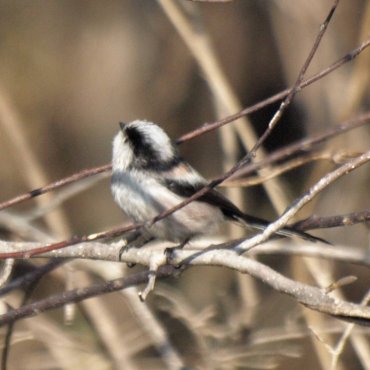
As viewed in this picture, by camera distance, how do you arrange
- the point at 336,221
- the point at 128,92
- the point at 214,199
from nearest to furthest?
the point at 336,221, the point at 214,199, the point at 128,92

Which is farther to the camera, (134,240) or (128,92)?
(128,92)

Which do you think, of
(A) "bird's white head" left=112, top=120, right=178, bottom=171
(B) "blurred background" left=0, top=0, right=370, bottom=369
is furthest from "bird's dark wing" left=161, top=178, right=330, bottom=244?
(B) "blurred background" left=0, top=0, right=370, bottom=369

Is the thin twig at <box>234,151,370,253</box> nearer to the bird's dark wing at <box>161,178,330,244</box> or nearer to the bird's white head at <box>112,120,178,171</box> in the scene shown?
the bird's dark wing at <box>161,178,330,244</box>

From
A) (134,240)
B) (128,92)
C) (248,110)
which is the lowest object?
(248,110)

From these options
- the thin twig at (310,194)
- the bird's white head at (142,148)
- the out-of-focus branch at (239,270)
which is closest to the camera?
the out-of-focus branch at (239,270)

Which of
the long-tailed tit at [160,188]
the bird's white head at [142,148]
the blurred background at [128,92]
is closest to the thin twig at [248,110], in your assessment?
the long-tailed tit at [160,188]

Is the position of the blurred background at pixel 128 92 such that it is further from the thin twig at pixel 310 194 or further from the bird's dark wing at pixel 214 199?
the thin twig at pixel 310 194

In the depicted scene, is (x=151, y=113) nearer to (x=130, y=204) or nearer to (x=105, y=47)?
(x=105, y=47)

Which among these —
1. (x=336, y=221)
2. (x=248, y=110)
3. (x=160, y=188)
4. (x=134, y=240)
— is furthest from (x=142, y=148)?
(x=336, y=221)

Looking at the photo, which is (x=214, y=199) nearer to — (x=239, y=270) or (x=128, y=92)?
(x=239, y=270)
